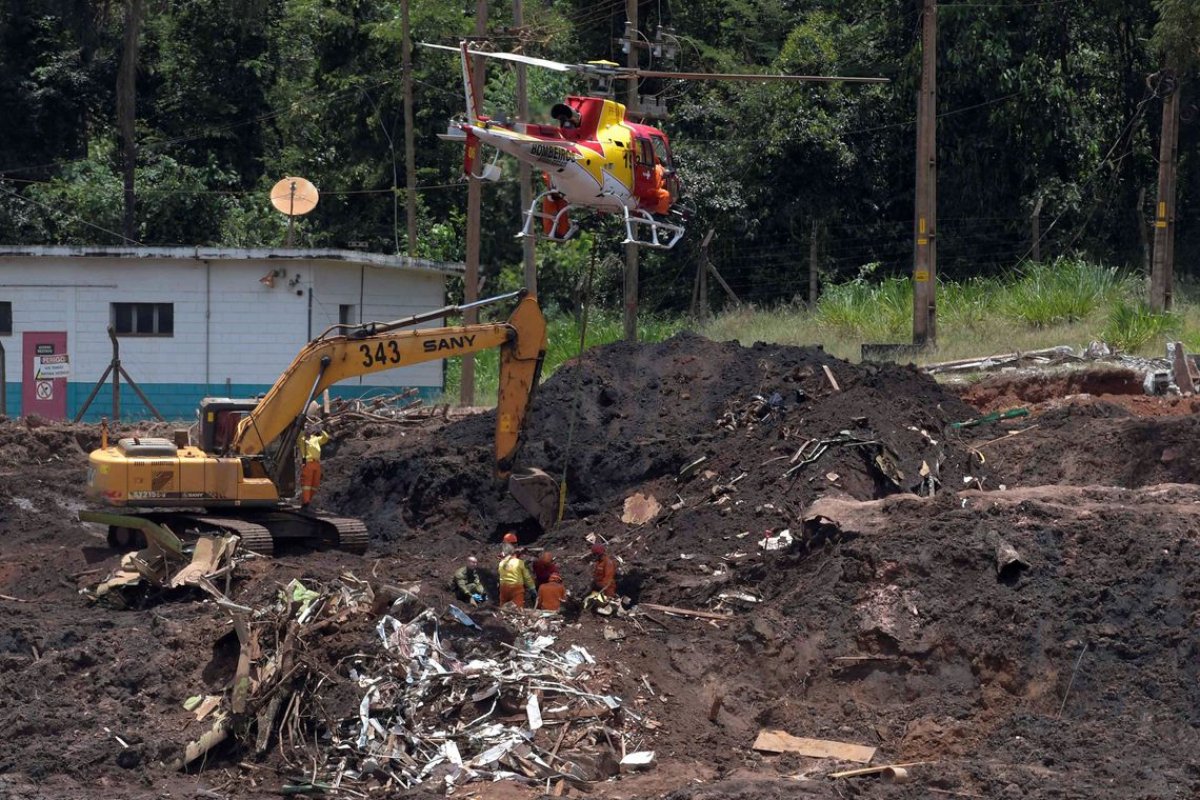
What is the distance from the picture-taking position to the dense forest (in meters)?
36.1

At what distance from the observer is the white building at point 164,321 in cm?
3136

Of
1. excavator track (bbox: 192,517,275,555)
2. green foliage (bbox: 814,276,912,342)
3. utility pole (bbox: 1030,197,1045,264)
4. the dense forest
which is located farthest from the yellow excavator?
utility pole (bbox: 1030,197,1045,264)

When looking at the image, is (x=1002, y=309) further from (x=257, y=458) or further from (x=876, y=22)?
(x=257, y=458)

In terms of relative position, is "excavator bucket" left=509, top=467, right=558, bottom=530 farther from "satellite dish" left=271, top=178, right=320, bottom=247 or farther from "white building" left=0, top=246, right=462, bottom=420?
"satellite dish" left=271, top=178, right=320, bottom=247

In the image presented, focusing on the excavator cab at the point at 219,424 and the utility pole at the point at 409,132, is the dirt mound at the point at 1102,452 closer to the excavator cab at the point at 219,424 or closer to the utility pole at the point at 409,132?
the excavator cab at the point at 219,424

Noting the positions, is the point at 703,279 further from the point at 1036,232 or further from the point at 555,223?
the point at 555,223

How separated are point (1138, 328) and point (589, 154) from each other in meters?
11.9

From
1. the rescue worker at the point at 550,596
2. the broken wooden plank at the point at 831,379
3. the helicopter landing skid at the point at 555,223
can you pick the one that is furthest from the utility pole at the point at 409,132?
the rescue worker at the point at 550,596

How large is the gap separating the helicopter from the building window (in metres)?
12.4

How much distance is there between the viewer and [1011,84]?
3509 centimetres

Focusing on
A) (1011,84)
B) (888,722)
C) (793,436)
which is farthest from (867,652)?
(1011,84)

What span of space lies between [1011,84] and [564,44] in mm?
11648

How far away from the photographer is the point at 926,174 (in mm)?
25312

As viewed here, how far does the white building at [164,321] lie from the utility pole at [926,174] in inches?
448
